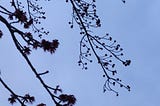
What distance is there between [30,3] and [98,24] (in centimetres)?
165

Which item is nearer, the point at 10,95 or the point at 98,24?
the point at 10,95

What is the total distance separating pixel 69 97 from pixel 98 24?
2.08m

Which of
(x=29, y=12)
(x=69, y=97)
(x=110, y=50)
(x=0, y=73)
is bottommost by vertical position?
(x=69, y=97)

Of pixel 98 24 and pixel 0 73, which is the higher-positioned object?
pixel 98 24

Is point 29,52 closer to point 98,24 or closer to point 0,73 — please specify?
point 0,73

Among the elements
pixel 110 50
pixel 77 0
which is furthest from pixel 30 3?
pixel 110 50

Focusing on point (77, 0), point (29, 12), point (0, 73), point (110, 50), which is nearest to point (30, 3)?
point (29, 12)

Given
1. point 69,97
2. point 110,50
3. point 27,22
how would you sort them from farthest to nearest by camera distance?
point 110,50 → point 27,22 → point 69,97

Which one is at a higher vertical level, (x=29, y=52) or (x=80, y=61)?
(x=80, y=61)

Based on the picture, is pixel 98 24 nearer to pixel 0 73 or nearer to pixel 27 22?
pixel 27 22

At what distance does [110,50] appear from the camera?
303 inches

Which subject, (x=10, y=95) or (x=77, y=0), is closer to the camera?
(x=10, y=95)

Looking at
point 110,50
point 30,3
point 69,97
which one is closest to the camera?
point 69,97

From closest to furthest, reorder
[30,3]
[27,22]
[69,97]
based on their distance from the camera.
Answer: [69,97], [27,22], [30,3]
